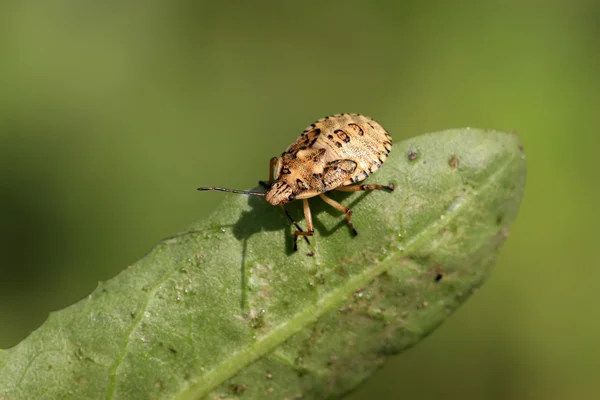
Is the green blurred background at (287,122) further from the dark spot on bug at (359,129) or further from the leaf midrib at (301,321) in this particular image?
the leaf midrib at (301,321)

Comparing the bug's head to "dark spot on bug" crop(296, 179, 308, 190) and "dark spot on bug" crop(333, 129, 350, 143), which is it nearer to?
"dark spot on bug" crop(296, 179, 308, 190)

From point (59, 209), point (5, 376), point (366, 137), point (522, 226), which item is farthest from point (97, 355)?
point (522, 226)

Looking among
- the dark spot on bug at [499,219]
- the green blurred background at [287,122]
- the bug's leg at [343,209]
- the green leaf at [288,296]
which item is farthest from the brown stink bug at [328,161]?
the green blurred background at [287,122]

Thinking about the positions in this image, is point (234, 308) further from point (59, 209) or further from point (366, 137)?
point (59, 209)

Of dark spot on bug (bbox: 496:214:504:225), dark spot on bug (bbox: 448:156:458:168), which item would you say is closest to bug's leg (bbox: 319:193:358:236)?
dark spot on bug (bbox: 448:156:458:168)

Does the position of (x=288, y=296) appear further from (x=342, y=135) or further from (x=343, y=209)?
(x=342, y=135)

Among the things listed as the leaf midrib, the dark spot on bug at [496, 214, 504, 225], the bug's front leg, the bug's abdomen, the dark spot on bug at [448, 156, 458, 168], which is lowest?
the leaf midrib
